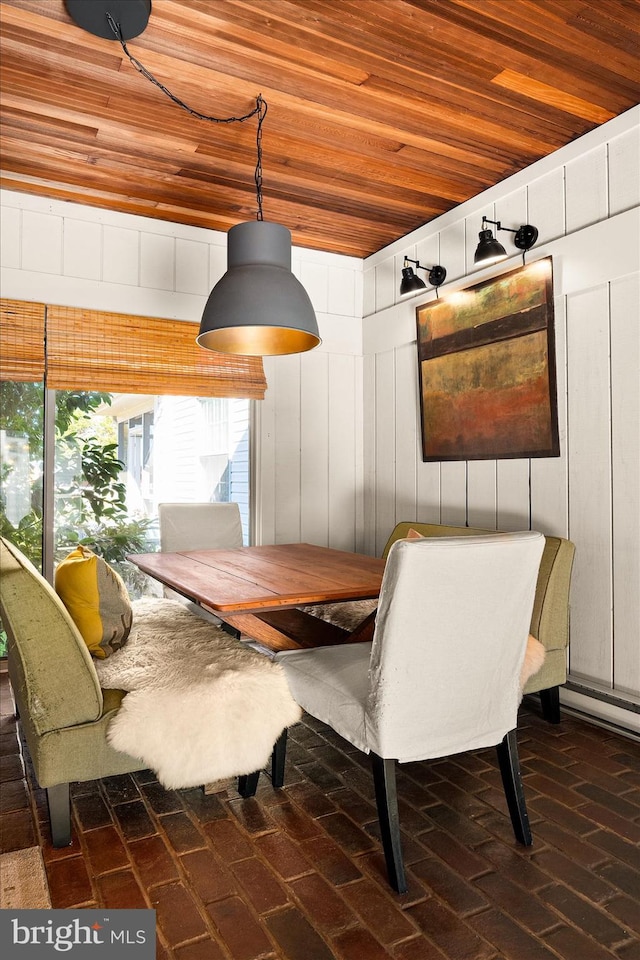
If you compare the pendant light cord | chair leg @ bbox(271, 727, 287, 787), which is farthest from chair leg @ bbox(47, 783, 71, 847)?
the pendant light cord

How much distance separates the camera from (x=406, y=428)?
168 inches

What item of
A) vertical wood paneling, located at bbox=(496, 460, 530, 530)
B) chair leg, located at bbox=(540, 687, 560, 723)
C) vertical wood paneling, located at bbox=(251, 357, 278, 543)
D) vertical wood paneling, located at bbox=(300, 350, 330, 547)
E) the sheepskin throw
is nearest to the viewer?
the sheepskin throw

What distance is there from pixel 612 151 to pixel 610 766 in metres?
2.59

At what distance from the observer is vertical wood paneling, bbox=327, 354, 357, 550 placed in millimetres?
4668

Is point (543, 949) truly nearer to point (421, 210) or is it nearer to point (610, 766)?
point (610, 766)

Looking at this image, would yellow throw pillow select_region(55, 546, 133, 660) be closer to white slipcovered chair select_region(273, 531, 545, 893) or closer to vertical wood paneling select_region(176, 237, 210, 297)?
white slipcovered chair select_region(273, 531, 545, 893)

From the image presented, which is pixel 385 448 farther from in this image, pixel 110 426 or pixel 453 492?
pixel 110 426

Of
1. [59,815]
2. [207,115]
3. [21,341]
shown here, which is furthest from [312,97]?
[59,815]

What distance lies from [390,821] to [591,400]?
2.07 metres

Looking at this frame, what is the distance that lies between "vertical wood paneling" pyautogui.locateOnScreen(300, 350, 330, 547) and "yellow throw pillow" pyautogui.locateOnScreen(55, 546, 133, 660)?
2226mm

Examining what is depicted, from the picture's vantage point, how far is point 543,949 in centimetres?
149

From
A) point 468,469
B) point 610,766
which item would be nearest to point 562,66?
point 468,469

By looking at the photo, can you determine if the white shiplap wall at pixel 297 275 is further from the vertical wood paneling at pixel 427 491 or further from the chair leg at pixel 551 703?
the chair leg at pixel 551 703

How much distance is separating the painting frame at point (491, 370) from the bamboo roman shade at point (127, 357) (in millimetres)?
1170
